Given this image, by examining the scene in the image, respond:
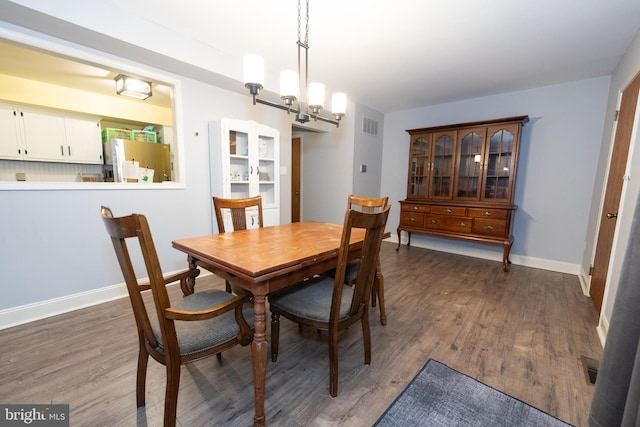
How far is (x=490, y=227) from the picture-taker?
343cm

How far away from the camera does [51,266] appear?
214 cm

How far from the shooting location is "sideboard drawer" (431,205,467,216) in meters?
3.64

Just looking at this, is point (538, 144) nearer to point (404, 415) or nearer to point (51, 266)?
point (404, 415)

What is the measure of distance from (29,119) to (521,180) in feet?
21.2

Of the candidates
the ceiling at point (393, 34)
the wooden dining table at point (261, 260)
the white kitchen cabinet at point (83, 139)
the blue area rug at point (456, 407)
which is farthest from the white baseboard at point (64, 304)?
the blue area rug at point (456, 407)

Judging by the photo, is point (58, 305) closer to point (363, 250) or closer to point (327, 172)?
point (363, 250)

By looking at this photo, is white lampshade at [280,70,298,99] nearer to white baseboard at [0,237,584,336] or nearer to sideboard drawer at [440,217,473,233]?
white baseboard at [0,237,584,336]

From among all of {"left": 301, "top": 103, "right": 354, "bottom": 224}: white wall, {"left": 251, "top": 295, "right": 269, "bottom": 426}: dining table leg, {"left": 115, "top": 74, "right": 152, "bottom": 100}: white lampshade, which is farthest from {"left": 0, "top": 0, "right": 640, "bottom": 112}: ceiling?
{"left": 251, "top": 295, "right": 269, "bottom": 426}: dining table leg

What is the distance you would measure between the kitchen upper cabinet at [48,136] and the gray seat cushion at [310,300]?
3.98m

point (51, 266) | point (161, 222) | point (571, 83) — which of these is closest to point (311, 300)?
point (161, 222)

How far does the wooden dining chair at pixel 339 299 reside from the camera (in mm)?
1246

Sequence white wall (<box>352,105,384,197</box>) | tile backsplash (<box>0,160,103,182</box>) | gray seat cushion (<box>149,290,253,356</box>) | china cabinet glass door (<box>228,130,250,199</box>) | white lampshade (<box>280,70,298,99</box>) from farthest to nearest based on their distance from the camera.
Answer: white wall (<box>352,105,384,197</box>) < tile backsplash (<box>0,160,103,182</box>) < china cabinet glass door (<box>228,130,250,199</box>) < white lampshade (<box>280,70,298,99</box>) < gray seat cushion (<box>149,290,253,356</box>)

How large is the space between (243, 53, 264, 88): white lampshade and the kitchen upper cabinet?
3.52m

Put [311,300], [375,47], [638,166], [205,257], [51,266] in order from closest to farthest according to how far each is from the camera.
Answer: [205,257]
[311,300]
[638,166]
[51,266]
[375,47]
